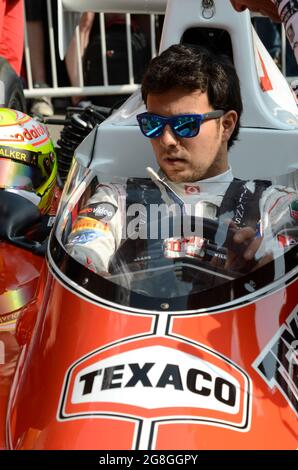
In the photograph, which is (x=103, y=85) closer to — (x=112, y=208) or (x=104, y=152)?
(x=104, y=152)

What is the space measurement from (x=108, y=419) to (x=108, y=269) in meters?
0.52

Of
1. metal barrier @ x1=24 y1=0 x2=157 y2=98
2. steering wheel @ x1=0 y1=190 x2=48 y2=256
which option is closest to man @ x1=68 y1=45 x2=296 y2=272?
steering wheel @ x1=0 y1=190 x2=48 y2=256

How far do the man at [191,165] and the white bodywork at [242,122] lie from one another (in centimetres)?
48

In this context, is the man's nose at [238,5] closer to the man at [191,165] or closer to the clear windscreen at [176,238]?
the man at [191,165]

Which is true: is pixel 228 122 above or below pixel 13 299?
above

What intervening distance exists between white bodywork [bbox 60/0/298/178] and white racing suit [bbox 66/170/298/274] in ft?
2.14

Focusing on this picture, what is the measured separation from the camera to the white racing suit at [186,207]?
7.75 feet

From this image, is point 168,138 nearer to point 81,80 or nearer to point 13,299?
point 13,299

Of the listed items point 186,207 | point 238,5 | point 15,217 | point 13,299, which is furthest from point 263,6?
point 13,299

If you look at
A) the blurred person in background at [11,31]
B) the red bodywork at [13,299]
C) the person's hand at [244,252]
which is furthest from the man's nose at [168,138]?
the blurred person in background at [11,31]

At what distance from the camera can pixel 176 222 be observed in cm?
240

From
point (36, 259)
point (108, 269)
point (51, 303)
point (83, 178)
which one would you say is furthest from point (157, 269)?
point (36, 259)

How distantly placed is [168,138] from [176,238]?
375 millimetres

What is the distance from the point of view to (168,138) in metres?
2.58
